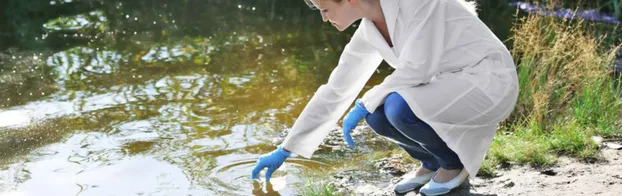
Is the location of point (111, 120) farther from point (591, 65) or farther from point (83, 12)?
point (83, 12)

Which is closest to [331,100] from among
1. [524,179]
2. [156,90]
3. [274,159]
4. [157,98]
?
[274,159]

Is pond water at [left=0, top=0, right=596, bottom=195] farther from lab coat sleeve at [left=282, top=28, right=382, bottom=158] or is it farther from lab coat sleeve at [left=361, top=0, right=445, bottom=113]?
lab coat sleeve at [left=361, top=0, right=445, bottom=113]

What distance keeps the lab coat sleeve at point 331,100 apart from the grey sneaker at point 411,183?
36cm

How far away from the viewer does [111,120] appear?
477cm

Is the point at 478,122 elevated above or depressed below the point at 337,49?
above

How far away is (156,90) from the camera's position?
5375 mm

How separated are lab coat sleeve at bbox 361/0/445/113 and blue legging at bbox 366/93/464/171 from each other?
78mm

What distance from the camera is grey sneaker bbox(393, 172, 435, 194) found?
3273mm

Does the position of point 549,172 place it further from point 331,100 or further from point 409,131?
point 331,100

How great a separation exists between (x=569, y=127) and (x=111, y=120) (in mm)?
2491

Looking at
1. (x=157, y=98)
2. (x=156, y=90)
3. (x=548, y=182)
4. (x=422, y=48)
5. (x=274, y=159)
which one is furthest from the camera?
(x=156, y=90)

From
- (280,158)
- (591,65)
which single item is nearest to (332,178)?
(280,158)

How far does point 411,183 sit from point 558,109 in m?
1.29

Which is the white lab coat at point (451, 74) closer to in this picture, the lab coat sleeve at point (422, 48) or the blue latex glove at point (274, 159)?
the lab coat sleeve at point (422, 48)
